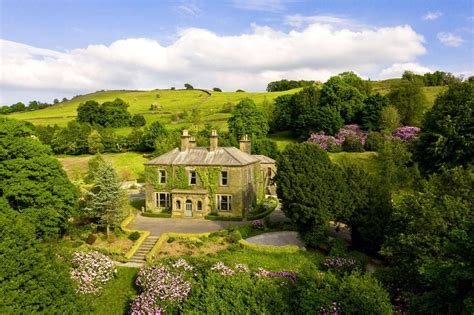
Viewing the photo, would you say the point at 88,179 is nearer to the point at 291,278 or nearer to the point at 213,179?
the point at 213,179

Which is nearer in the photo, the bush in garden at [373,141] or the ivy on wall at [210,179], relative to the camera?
the ivy on wall at [210,179]

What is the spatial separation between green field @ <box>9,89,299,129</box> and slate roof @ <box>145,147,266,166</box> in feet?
140

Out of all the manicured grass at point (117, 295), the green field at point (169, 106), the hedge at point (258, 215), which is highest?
the green field at point (169, 106)

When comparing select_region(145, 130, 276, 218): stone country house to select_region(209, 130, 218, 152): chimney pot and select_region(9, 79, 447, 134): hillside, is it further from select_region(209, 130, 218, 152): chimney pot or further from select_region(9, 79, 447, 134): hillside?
select_region(9, 79, 447, 134): hillside

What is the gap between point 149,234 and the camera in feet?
99.8

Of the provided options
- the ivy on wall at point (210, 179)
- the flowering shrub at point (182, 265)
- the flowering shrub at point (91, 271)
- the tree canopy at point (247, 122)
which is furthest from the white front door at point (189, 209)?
the tree canopy at point (247, 122)

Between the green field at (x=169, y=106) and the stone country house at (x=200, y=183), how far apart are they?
43784 millimetres

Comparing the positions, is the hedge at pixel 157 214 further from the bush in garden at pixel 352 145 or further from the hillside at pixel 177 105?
the hillside at pixel 177 105

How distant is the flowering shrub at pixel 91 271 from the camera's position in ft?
70.8

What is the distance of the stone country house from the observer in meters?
36.8

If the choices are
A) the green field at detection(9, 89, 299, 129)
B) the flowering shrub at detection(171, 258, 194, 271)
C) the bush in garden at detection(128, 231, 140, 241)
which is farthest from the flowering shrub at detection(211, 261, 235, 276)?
the green field at detection(9, 89, 299, 129)

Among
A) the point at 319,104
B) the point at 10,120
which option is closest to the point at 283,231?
the point at 10,120

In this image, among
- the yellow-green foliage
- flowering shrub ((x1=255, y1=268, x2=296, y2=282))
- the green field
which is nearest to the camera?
flowering shrub ((x1=255, y1=268, x2=296, y2=282))

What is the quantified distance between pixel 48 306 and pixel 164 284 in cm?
582
